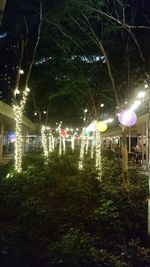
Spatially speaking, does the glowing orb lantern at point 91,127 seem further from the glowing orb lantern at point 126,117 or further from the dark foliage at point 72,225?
the glowing orb lantern at point 126,117

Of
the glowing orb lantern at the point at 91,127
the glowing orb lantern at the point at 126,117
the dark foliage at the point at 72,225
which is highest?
the glowing orb lantern at the point at 91,127

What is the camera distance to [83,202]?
10133 mm

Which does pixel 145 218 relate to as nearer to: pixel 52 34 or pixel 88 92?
pixel 52 34

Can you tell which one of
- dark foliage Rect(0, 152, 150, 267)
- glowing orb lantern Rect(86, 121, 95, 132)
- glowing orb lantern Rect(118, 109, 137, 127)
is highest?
glowing orb lantern Rect(86, 121, 95, 132)

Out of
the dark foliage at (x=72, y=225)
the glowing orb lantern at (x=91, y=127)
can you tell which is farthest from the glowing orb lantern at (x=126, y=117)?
the glowing orb lantern at (x=91, y=127)

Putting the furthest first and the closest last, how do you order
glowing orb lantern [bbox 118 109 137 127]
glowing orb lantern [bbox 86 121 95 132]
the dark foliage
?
glowing orb lantern [bbox 86 121 95 132] → glowing orb lantern [bbox 118 109 137 127] → the dark foliage

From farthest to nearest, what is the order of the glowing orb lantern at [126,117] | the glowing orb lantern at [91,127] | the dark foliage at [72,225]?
the glowing orb lantern at [91,127], the glowing orb lantern at [126,117], the dark foliage at [72,225]

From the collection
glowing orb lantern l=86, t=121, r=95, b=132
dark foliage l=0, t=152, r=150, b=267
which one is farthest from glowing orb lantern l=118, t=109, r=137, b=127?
glowing orb lantern l=86, t=121, r=95, b=132

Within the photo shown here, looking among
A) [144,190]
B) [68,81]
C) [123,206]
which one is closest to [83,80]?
[68,81]

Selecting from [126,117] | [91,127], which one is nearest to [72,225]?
[126,117]

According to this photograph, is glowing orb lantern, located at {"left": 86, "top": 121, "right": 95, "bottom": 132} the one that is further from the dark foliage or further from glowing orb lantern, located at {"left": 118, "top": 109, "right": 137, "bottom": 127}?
glowing orb lantern, located at {"left": 118, "top": 109, "right": 137, "bottom": 127}

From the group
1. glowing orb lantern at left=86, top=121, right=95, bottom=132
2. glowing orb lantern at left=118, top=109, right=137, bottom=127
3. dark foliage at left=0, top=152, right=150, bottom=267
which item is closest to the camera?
dark foliage at left=0, top=152, right=150, bottom=267

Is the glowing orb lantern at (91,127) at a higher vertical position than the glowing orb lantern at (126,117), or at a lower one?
higher

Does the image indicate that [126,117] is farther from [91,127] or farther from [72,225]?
[91,127]
